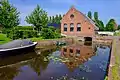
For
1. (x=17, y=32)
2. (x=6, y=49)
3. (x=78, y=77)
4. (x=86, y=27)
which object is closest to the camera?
(x=78, y=77)

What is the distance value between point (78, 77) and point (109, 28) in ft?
196

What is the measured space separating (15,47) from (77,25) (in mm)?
32838

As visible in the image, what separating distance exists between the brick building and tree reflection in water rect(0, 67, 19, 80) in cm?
3529

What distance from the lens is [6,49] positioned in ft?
66.0

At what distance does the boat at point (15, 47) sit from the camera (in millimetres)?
20042

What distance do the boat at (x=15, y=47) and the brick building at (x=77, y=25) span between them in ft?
92.2

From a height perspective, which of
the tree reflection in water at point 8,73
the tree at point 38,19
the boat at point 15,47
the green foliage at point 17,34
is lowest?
the tree reflection in water at point 8,73

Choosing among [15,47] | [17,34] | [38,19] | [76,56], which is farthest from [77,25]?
[15,47]

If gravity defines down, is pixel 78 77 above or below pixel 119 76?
below

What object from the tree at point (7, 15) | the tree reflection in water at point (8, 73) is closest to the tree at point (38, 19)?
the tree at point (7, 15)

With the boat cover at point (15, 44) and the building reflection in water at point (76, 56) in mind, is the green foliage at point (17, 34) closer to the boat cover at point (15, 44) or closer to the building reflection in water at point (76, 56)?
the building reflection in water at point (76, 56)

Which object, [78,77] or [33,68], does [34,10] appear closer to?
[33,68]

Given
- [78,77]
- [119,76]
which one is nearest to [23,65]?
[78,77]

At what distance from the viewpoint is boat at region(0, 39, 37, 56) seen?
20.0 meters
